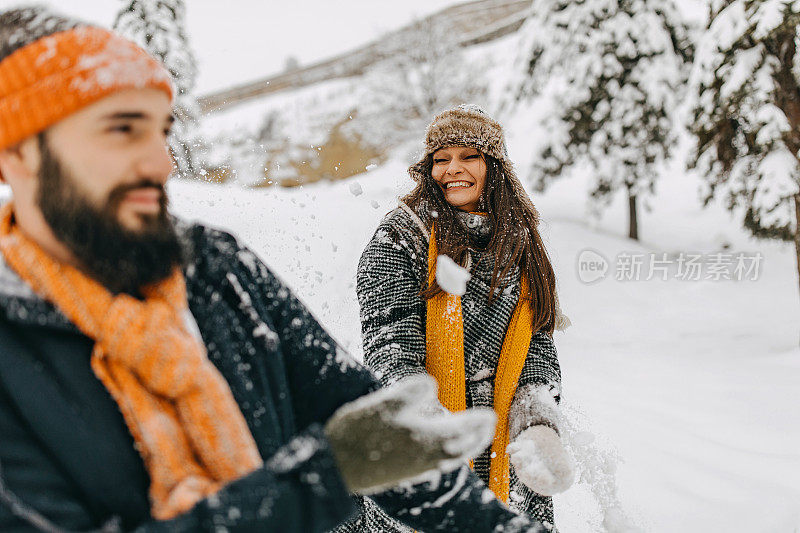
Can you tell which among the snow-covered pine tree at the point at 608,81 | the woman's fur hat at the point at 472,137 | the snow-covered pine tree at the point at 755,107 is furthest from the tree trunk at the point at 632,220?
the woman's fur hat at the point at 472,137

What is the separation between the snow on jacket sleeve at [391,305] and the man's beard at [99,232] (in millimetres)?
1011

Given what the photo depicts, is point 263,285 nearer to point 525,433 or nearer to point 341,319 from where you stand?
point 525,433

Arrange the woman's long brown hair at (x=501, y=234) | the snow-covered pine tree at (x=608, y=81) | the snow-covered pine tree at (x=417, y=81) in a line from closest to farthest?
the woman's long brown hair at (x=501, y=234) → the snow-covered pine tree at (x=608, y=81) → the snow-covered pine tree at (x=417, y=81)

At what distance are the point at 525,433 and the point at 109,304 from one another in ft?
4.80

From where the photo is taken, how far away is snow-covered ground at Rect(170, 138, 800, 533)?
357 centimetres

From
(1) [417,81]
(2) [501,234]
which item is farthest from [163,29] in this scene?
(2) [501,234]

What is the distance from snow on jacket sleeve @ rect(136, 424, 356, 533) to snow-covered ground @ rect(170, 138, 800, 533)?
173 cm

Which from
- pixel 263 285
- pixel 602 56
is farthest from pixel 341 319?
pixel 602 56

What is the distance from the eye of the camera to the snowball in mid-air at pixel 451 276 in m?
1.99

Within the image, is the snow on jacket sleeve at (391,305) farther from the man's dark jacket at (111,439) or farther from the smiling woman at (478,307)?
the man's dark jacket at (111,439)

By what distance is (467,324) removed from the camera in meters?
2.11

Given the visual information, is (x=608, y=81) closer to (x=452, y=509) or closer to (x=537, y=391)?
(x=537, y=391)

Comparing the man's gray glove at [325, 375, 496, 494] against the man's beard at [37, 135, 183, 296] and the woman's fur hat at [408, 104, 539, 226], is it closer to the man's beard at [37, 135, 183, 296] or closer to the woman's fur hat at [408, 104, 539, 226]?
the man's beard at [37, 135, 183, 296]

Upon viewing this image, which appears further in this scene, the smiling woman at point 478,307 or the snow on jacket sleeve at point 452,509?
the smiling woman at point 478,307
